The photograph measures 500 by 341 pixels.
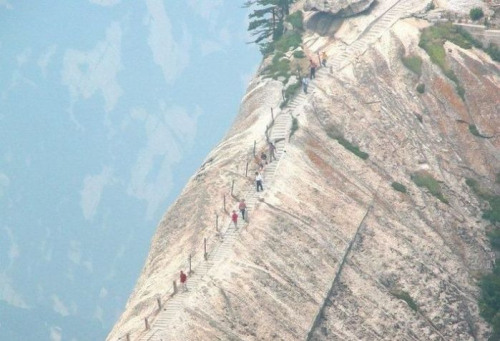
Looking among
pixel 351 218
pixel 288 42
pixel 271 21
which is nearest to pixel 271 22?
pixel 271 21

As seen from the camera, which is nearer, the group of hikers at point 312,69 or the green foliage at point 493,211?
the green foliage at point 493,211

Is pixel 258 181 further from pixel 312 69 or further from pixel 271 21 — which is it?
pixel 271 21

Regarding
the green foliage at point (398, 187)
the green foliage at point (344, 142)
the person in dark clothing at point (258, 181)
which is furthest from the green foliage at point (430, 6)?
the person in dark clothing at point (258, 181)

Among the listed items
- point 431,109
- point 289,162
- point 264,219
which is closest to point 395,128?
point 431,109

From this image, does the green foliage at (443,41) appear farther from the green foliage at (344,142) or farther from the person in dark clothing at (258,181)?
the person in dark clothing at (258,181)

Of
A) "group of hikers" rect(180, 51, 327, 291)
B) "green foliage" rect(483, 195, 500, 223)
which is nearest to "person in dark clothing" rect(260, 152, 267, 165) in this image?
"group of hikers" rect(180, 51, 327, 291)
